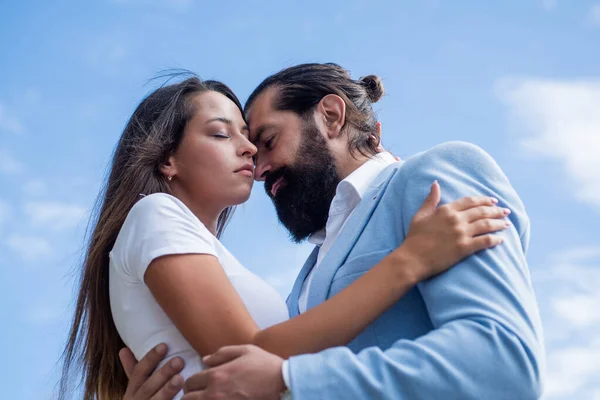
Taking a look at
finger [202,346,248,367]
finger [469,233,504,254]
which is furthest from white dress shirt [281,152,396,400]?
finger [202,346,248,367]

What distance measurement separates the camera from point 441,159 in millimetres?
2988

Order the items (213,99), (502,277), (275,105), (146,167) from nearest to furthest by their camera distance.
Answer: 1. (502,277)
2. (146,167)
3. (213,99)
4. (275,105)

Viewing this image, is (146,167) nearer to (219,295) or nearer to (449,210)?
(219,295)

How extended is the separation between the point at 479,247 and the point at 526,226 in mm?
480

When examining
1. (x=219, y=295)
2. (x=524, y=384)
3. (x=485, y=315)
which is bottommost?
(x=524, y=384)

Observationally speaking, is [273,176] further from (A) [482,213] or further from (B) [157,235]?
(A) [482,213]

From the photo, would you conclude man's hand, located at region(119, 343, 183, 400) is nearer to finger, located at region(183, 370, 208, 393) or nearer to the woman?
the woman

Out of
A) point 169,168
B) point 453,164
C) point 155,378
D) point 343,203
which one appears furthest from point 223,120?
point 155,378

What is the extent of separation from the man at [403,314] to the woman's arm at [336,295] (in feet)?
0.29

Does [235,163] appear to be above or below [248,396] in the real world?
above

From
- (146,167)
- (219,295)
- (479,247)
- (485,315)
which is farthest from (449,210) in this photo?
(146,167)

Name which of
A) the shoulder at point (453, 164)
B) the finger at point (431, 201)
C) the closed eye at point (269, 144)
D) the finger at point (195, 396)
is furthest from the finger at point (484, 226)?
the closed eye at point (269, 144)

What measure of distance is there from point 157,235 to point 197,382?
636mm

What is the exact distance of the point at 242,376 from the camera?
7.80 ft
